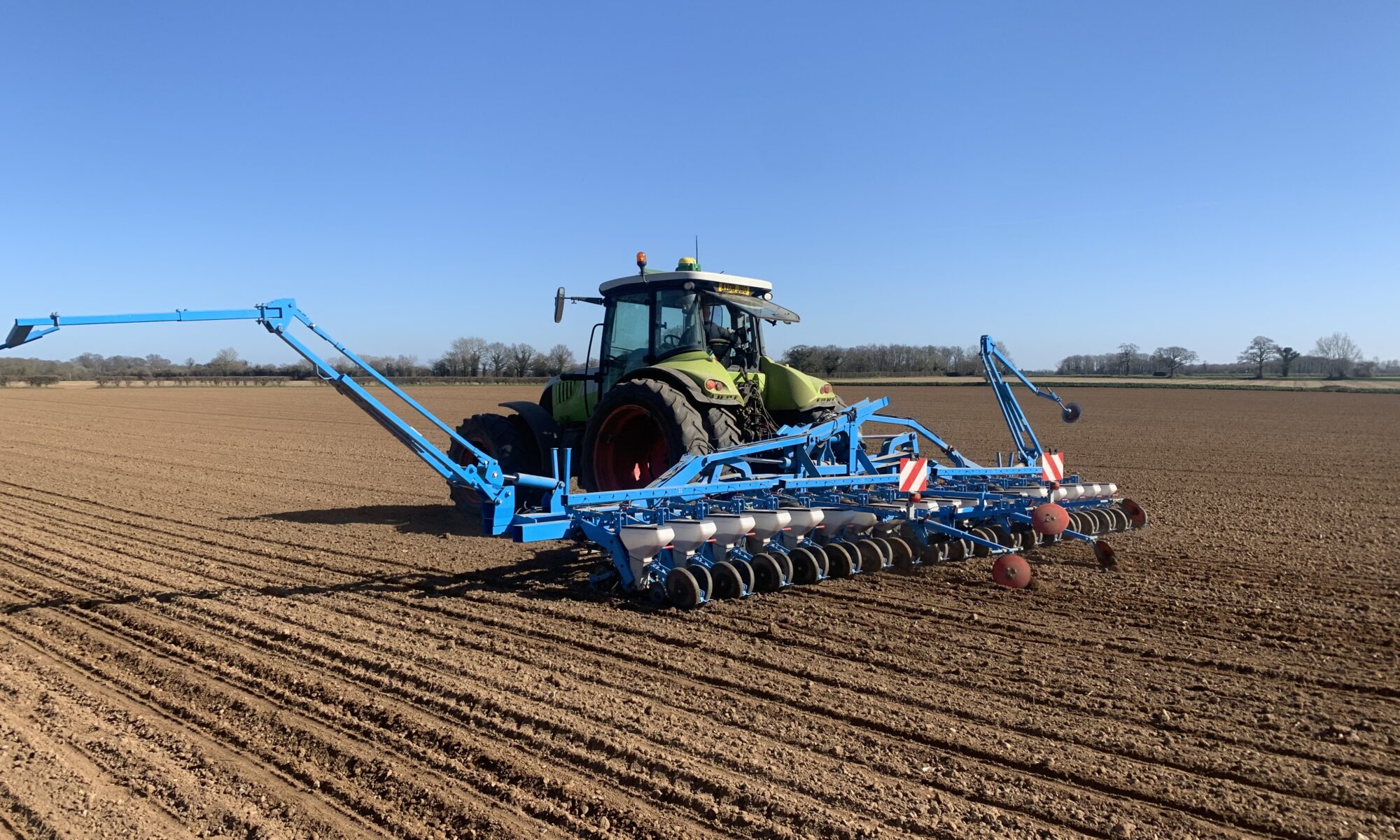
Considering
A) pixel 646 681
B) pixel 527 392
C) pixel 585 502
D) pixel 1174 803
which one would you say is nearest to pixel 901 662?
pixel 646 681

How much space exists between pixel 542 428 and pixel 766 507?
2857mm

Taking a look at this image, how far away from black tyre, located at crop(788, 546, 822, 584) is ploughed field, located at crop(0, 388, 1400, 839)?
0.13m

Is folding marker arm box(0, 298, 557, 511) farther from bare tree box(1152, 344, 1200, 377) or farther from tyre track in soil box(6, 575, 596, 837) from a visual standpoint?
bare tree box(1152, 344, 1200, 377)

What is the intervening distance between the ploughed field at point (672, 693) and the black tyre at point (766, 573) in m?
0.09

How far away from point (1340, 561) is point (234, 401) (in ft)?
127

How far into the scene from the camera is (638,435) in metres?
7.61

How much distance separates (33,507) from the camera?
9.75m

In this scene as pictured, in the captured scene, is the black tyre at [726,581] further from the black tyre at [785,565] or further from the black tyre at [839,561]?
the black tyre at [839,561]

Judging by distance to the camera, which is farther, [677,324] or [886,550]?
[677,324]

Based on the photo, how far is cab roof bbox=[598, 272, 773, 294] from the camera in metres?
7.42

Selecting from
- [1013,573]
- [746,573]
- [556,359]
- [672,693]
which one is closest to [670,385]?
[746,573]

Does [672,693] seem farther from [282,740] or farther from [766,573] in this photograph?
[766,573]

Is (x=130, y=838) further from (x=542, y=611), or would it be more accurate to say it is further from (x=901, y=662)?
(x=901, y=662)

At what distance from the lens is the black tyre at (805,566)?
19.5 feet
